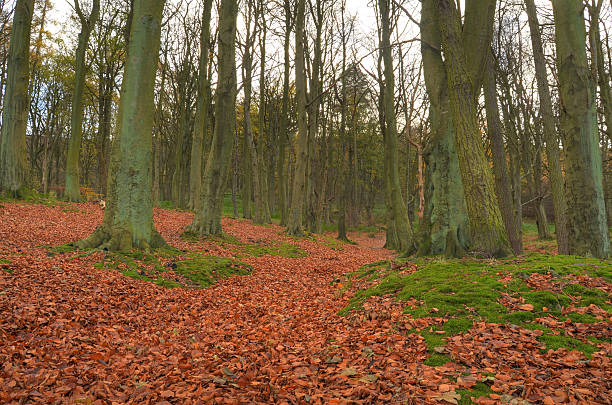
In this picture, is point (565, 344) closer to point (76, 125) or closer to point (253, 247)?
point (253, 247)

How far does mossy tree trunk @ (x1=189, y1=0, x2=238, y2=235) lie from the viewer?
11.2m

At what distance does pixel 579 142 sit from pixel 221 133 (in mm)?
9302

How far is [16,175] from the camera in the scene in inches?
492

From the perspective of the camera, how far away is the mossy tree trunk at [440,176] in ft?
→ 23.4

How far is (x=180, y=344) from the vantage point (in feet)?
13.1

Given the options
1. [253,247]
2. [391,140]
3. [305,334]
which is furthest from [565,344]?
[391,140]

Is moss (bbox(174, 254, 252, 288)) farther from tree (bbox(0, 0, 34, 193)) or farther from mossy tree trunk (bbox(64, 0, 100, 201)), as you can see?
mossy tree trunk (bbox(64, 0, 100, 201))

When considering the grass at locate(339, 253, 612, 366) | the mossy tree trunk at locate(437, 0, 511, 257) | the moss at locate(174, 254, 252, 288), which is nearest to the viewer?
the grass at locate(339, 253, 612, 366)

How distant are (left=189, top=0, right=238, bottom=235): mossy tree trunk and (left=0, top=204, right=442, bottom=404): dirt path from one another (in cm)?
486

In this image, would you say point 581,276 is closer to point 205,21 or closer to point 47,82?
point 205,21

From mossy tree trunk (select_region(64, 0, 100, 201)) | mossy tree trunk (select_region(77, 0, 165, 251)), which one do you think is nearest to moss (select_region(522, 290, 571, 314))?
mossy tree trunk (select_region(77, 0, 165, 251))

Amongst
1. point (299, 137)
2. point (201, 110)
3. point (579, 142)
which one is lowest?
point (579, 142)

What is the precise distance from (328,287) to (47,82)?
98.7ft

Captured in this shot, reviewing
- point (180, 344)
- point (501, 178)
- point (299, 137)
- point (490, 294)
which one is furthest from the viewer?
point (299, 137)
